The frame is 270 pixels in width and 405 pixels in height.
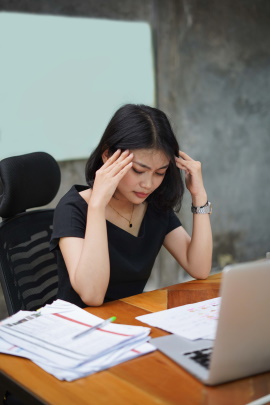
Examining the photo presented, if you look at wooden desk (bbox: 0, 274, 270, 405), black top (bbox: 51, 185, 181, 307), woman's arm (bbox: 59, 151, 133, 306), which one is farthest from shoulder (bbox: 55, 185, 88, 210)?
wooden desk (bbox: 0, 274, 270, 405)

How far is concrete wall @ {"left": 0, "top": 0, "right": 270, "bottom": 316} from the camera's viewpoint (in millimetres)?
3816

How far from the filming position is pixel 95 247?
5.64 feet

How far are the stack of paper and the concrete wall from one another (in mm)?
2013

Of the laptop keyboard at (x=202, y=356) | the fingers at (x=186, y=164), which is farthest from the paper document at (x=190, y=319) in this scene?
the fingers at (x=186, y=164)

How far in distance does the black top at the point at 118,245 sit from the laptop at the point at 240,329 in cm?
71

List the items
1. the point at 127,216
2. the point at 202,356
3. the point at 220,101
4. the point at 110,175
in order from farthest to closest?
1. the point at 220,101
2. the point at 127,216
3. the point at 110,175
4. the point at 202,356

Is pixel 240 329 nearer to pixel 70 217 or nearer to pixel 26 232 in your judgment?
pixel 70 217

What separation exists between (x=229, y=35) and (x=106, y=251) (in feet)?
9.43

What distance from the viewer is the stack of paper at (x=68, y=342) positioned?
1.24 meters

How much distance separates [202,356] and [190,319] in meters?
0.24

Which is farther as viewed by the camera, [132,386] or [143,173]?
[143,173]

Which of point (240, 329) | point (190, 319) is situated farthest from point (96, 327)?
point (240, 329)

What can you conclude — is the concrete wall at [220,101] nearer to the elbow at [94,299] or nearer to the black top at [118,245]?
the black top at [118,245]

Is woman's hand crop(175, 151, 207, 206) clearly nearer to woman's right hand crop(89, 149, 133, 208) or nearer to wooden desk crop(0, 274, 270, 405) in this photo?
woman's right hand crop(89, 149, 133, 208)
